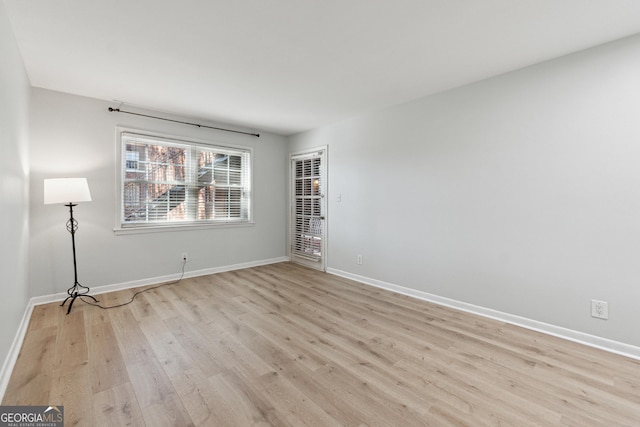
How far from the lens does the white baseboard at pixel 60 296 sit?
5.96 ft

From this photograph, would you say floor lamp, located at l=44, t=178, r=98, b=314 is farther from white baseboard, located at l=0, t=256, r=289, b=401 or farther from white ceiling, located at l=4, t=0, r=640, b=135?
white ceiling, located at l=4, t=0, r=640, b=135

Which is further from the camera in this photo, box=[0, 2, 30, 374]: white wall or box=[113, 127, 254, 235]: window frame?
box=[113, 127, 254, 235]: window frame

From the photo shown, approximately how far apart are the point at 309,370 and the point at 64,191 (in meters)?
3.04

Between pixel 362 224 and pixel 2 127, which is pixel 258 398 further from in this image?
pixel 362 224

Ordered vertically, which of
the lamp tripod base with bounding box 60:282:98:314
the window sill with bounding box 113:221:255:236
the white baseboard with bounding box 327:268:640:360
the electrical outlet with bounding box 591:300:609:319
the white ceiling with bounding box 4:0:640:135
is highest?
the white ceiling with bounding box 4:0:640:135

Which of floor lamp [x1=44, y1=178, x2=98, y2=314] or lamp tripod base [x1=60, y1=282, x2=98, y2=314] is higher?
floor lamp [x1=44, y1=178, x2=98, y2=314]

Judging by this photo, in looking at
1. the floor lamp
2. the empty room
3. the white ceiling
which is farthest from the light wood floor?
the white ceiling

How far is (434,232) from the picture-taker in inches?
131

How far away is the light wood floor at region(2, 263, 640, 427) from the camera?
1.55 metres

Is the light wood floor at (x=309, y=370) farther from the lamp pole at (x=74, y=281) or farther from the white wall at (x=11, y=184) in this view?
the white wall at (x=11, y=184)

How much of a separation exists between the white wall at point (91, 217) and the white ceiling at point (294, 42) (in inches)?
13.8

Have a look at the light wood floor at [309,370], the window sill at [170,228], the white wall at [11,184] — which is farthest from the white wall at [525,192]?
the white wall at [11,184]

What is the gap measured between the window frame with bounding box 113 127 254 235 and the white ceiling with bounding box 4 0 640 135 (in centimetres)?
65

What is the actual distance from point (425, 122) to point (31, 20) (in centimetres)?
366
